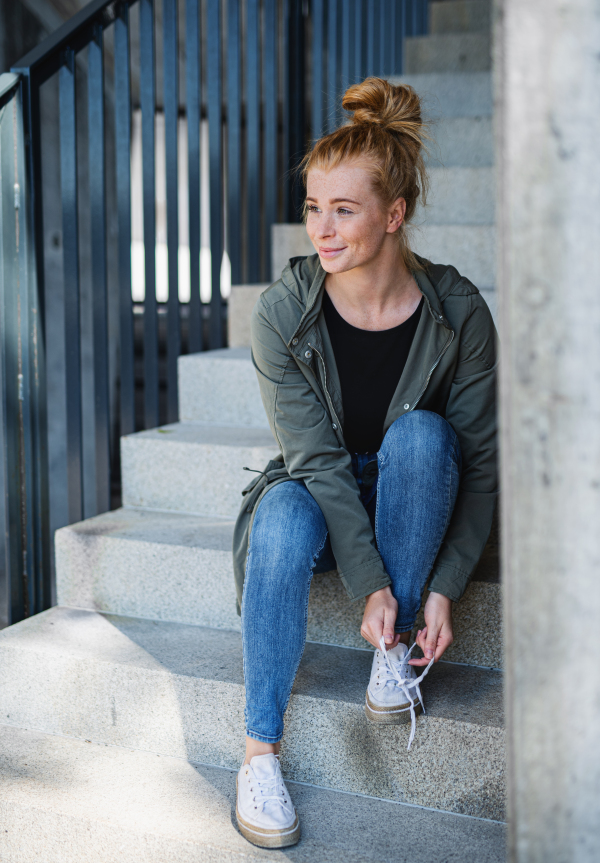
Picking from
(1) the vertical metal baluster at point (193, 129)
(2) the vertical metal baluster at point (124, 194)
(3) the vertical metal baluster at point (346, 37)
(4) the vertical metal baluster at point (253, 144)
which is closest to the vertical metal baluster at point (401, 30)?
(3) the vertical metal baluster at point (346, 37)

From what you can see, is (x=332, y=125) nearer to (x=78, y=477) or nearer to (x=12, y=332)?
(x=12, y=332)

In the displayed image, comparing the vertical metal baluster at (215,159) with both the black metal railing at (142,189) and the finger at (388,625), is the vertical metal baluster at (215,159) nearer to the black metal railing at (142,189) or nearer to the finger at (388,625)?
the black metal railing at (142,189)

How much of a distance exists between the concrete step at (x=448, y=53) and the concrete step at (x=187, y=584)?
2.29 meters

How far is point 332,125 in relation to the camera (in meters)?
1.46

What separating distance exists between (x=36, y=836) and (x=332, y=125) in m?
1.31

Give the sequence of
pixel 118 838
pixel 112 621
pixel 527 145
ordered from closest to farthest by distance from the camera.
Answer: pixel 527 145, pixel 118 838, pixel 112 621

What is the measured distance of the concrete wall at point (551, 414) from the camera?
545mm

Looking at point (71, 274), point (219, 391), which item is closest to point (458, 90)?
point (219, 391)

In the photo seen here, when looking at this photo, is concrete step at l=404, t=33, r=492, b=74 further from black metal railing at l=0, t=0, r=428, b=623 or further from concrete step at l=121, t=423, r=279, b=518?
concrete step at l=121, t=423, r=279, b=518

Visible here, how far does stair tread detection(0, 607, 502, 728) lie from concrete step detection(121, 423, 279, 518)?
341 millimetres

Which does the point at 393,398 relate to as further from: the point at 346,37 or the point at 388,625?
the point at 346,37

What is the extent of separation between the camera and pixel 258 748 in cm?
121

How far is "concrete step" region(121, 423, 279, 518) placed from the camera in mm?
1878

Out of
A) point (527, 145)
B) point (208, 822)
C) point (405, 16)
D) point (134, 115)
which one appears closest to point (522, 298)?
point (527, 145)
